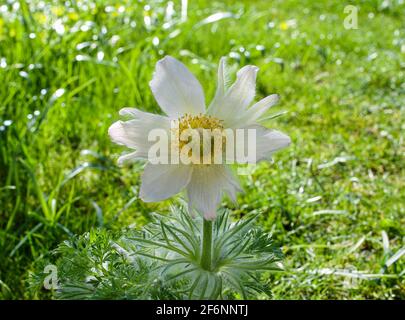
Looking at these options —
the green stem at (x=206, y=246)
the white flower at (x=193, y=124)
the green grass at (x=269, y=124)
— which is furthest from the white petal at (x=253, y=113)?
the green grass at (x=269, y=124)

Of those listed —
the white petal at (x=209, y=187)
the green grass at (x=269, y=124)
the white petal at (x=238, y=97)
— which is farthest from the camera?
the green grass at (x=269, y=124)

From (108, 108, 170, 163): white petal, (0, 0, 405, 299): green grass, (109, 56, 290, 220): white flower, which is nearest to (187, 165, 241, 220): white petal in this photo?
(109, 56, 290, 220): white flower

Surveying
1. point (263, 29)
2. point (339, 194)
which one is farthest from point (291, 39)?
point (339, 194)

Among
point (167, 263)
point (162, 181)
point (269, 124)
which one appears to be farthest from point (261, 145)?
point (269, 124)

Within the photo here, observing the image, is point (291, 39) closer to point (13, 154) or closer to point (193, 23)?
point (193, 23)

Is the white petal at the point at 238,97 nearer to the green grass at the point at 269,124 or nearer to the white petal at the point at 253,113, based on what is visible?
the white petal at the point at 253,113

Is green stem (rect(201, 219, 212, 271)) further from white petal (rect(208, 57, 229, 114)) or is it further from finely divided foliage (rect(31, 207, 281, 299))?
white petal (rect(208, 57, 229, 114))

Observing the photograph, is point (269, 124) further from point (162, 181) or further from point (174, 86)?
point (162, 181)
